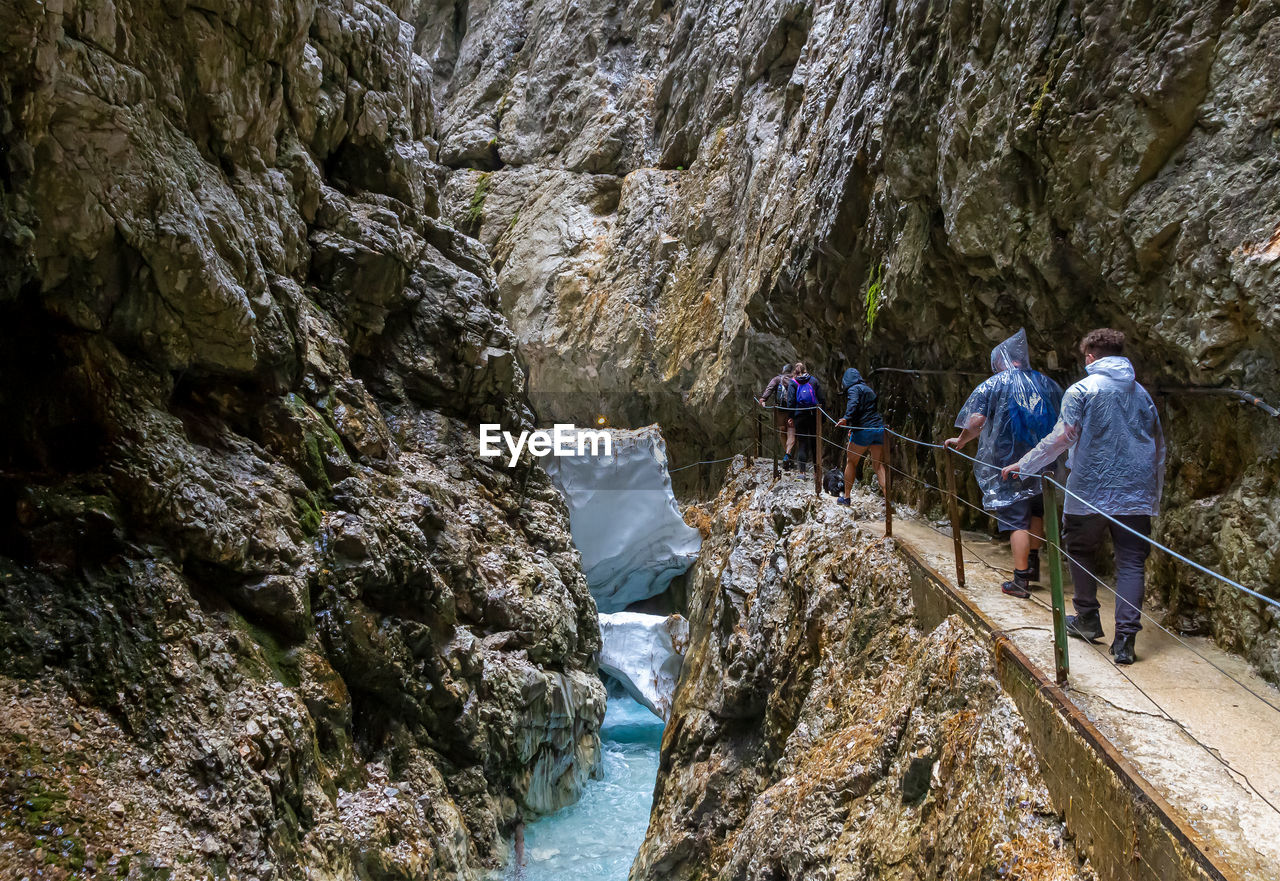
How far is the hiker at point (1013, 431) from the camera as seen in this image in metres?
4.38

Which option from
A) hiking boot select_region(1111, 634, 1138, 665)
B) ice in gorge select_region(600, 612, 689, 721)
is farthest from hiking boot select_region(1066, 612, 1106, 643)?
ice in gorge select_region(600, 612, 689, 721)

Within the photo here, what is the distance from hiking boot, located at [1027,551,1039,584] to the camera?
4.14 m

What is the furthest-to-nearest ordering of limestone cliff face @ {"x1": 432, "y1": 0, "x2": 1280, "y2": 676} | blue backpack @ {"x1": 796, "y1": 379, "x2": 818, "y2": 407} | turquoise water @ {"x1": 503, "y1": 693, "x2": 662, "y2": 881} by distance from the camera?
blue backpack @ {"x1": 796, "y1": 379, "x2": 818, "y2": 407} < turquoise water @ {"x1": 503, "y1": 693, "x2": 662, "y2": 881} < limestone cliff face @ {"x1": 432, "y1": 0, "x2": 1280, "y2": 676}

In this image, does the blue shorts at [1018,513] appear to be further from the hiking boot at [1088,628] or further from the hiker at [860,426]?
the hiker at [860,426]

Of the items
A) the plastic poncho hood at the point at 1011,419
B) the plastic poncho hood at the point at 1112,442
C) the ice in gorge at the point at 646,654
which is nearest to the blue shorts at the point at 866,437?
the plastic poncho hood at the point at 1011,419

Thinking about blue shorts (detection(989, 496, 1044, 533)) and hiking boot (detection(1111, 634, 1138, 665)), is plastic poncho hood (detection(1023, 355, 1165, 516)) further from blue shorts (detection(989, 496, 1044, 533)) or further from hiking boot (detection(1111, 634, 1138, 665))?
blue shorts (detection(989, 496, 1044, 533))

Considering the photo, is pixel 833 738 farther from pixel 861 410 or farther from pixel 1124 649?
pixel 861 410

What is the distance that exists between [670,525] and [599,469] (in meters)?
1.79

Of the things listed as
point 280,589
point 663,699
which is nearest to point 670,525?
point 663,699

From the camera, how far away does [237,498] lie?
5742 mm

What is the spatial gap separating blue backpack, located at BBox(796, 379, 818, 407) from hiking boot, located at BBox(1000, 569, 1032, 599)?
5417mm

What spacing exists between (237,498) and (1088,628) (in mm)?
5650

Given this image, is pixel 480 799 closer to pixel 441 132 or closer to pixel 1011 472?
pixel 1011 472

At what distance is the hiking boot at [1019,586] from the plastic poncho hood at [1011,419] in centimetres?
45
